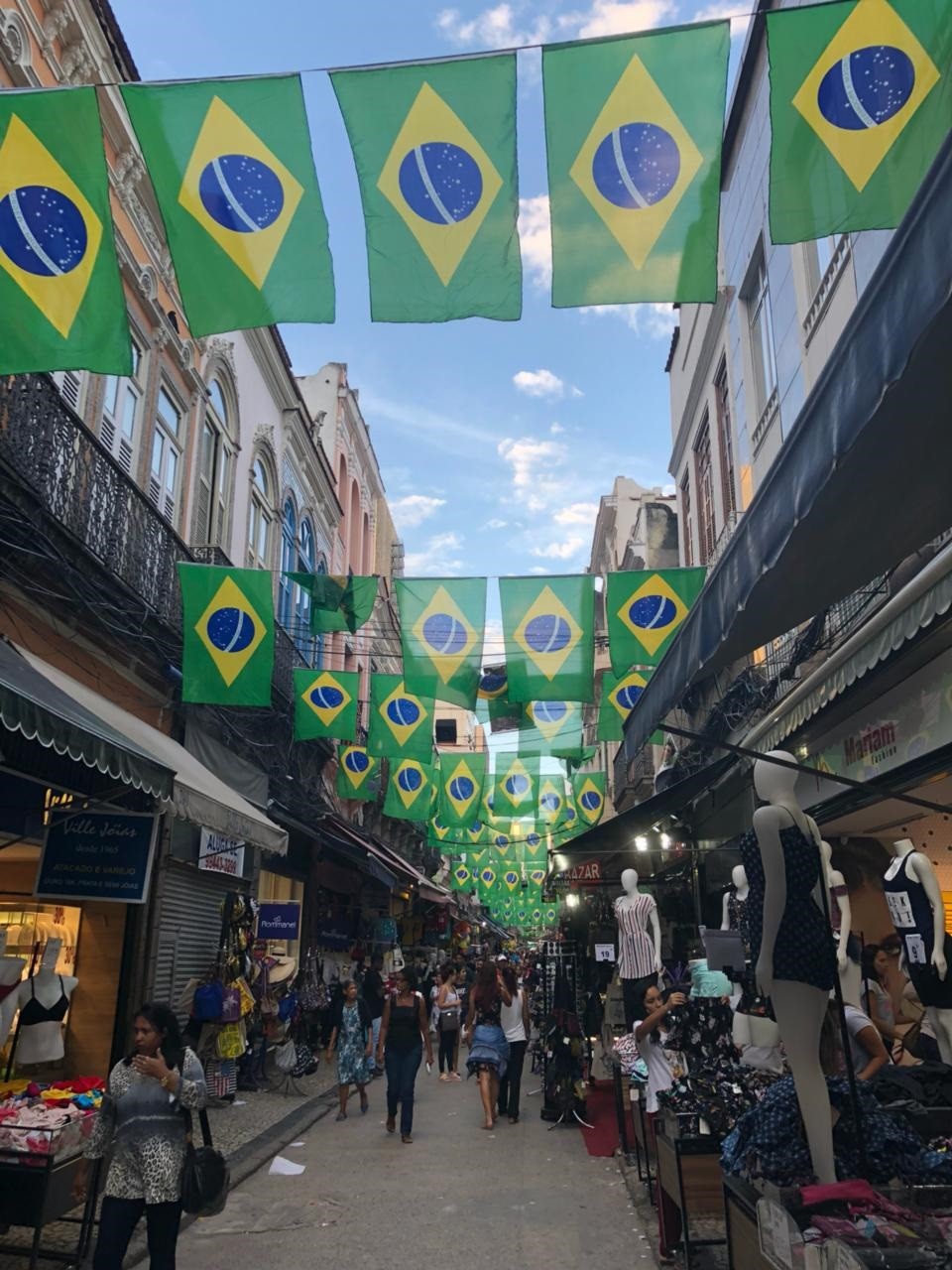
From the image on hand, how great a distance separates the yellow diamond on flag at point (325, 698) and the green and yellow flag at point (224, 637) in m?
3.67

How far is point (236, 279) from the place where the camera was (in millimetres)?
6113

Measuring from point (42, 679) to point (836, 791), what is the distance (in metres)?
7.07

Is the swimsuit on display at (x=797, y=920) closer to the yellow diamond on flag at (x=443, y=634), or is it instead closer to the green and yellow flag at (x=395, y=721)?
the yellow diamond on flag at (x=443, y=634)

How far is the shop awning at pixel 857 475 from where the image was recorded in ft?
8.43

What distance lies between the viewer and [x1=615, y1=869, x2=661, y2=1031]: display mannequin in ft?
30.2

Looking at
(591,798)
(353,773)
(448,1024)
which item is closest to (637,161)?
(448,1024)

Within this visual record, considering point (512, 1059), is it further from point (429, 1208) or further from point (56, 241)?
point (56, 241)

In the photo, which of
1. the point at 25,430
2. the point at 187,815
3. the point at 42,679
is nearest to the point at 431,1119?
the point at 187,815

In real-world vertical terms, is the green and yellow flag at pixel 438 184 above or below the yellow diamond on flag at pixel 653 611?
above

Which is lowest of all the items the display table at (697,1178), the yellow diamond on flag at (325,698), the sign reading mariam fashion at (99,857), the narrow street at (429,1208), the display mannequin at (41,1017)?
the narrow street at (429,1208)

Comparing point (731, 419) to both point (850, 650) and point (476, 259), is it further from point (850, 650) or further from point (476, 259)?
point (476, 259)

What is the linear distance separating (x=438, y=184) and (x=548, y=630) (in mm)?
6827

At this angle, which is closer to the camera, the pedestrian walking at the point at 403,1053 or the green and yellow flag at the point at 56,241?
the green and yellow flag at the point at 56,241

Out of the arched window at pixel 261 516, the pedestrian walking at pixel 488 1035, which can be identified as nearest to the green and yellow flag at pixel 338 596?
the arched window at pixel 261 516
